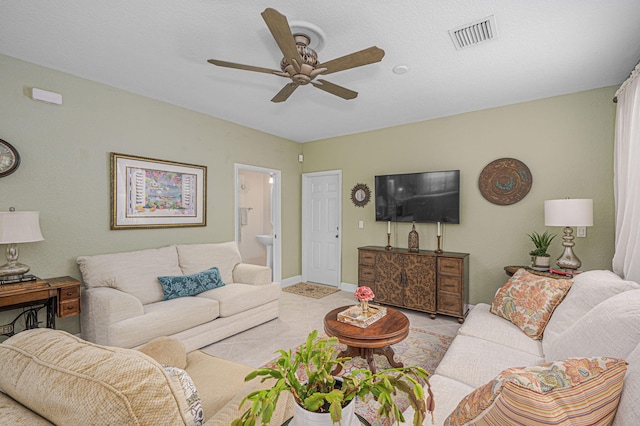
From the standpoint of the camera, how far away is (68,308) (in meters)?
2.54

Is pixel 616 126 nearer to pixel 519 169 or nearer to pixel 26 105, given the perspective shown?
pixel 519 169

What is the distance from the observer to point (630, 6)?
1923 millimetres

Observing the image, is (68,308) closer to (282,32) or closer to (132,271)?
(132,271)

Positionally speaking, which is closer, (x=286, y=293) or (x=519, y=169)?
(x=519, y=169)

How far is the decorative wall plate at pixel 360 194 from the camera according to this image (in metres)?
4.85

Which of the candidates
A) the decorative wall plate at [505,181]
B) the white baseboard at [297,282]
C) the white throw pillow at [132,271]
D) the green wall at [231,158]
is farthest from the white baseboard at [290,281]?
the decorative wall plate at [505,181]

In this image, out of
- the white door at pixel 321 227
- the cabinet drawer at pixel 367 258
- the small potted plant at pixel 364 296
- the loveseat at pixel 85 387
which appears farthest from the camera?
the white door at pixel 321 227

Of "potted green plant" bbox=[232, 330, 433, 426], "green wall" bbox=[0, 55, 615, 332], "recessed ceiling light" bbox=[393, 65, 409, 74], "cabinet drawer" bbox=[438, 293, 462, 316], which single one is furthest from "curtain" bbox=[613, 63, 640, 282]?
"potted green plant" bbox=[232, 330, 433, 426]

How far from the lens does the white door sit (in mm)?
5250

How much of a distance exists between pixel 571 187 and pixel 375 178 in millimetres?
2317

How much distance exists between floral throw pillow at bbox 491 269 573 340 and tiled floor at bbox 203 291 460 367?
1.01m

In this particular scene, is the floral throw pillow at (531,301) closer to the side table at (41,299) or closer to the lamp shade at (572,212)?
the lamp shade at (572,212)

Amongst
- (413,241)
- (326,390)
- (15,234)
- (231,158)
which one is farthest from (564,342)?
(231,158)

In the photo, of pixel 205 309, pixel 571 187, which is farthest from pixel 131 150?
pixel 571 187
